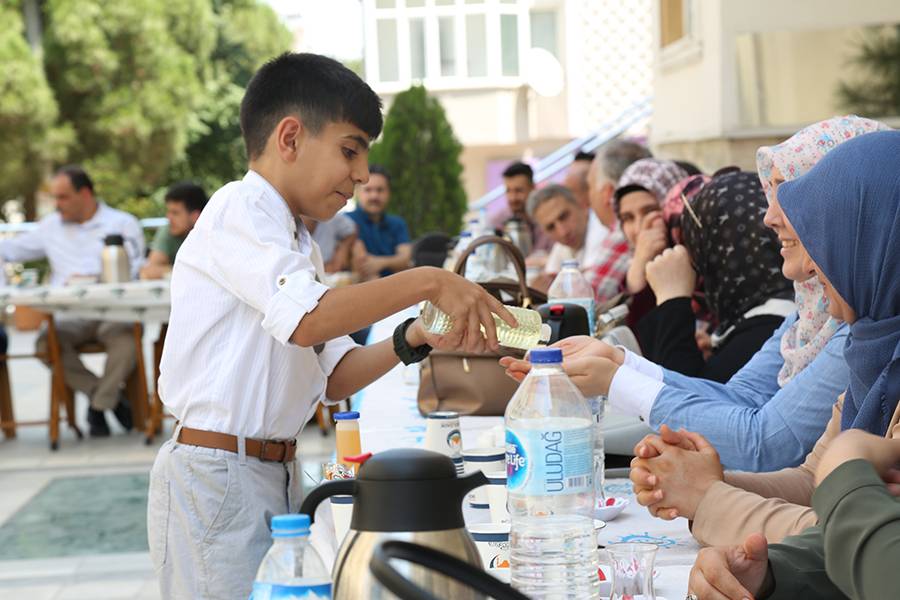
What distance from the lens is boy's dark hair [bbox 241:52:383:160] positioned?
2.37m

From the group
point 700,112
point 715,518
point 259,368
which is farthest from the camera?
point 700,112

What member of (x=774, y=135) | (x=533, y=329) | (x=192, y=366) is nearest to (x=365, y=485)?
(x=192, y=366)

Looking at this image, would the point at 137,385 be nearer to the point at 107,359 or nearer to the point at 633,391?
the point at 107,359

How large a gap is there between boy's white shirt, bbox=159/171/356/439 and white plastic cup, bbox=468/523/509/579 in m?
0.47

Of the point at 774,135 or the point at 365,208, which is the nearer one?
the point at 774,135

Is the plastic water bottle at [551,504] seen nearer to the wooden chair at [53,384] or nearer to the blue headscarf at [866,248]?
the blue headscarf at [866,248]

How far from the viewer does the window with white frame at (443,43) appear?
22750 mm

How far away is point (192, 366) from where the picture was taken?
233 cm

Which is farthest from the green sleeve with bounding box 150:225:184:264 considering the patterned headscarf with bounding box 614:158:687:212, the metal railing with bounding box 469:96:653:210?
the metal railing with bounding box 469:96:653:210

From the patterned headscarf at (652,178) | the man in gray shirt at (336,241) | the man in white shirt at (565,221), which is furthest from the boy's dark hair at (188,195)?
the patterned headscarf at (652,178)

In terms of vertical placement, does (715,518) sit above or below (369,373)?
below

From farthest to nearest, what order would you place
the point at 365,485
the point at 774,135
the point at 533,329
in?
1. the point at 774,135
2. the point at 533,329
3. the point at 365,485

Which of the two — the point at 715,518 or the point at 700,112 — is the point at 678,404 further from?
the point at 700,112

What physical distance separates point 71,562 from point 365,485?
4.38m
